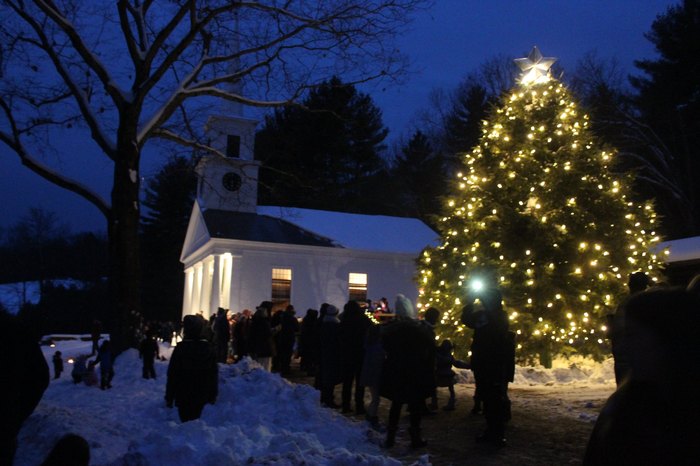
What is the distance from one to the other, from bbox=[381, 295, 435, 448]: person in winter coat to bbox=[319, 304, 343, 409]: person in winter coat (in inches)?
118

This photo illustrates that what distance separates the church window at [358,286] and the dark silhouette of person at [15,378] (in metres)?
27.5

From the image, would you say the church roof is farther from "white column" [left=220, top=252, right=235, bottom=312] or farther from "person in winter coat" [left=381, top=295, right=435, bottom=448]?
"person in winter coat" [left=381, top=295, right=435, bottom=448]

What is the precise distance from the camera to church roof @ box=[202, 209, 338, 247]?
97.5ft

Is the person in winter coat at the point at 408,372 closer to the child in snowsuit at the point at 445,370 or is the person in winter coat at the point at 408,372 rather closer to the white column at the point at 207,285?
the child in snowsuit at the point at 445,370

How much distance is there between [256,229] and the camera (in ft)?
A: 101

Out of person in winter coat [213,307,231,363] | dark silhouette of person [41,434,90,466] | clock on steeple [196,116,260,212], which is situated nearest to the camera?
dark silhouette of person [41,434,90,466]

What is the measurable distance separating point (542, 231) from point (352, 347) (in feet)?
25.4

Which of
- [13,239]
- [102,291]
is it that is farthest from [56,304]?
[13,239]

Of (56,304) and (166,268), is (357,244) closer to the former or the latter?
(166,268)

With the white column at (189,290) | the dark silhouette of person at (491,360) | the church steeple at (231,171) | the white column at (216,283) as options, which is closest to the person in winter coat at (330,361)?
the dark silhouette of person at (491,360)

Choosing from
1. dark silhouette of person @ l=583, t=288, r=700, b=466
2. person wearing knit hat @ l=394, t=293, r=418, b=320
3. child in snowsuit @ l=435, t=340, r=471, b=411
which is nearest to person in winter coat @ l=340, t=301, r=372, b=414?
child in snowsuit @ l=435, t=340, r=471, b=411

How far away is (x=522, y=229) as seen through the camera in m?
17.0

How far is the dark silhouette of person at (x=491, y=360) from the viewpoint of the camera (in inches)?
318

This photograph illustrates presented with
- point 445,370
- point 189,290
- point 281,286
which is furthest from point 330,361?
point 189,290
